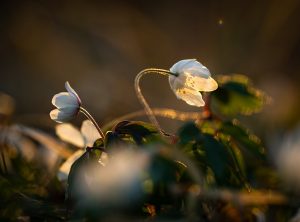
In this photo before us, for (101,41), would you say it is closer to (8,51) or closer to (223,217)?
(8,51)

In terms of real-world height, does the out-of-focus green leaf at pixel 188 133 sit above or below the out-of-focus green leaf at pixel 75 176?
above

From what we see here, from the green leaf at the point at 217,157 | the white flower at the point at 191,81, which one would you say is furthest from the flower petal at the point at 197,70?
the green leaf at the point at 217,157

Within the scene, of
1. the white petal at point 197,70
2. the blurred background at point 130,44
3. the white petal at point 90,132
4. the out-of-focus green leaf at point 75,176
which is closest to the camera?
the out-of-focus green leaf at point 75,176

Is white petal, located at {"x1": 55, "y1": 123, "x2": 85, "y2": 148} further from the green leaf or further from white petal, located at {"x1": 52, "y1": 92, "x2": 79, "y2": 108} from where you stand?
the green leaf

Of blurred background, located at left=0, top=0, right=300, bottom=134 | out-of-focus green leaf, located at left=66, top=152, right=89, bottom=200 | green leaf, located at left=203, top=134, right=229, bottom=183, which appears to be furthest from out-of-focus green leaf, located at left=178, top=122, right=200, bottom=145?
blurred background, located at left=0, top=0, right=300, bottom=134

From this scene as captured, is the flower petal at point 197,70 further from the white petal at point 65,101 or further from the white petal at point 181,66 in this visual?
the white petal at point 65,101

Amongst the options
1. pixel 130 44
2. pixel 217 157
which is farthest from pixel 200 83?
pixel 130 44

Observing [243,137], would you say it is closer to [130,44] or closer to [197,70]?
[197,70]

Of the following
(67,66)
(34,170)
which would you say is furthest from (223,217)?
(67,66)
